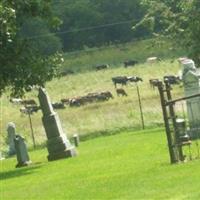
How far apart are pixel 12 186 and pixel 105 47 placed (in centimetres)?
12388

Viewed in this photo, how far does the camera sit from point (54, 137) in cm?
2884

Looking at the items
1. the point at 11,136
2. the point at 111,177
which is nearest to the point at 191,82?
the point at 111,177

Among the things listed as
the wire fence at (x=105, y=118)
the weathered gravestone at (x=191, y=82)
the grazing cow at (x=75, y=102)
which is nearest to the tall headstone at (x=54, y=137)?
the weathered gravestone at (x=191, y=82)

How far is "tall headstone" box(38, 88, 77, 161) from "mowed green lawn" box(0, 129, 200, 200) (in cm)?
54

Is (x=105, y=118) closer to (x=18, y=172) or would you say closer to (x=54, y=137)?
(x=54, y=137)

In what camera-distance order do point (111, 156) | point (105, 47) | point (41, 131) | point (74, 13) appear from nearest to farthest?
point (111, 156)
point (41, 131)
point (105, 47)
point (74, 13)


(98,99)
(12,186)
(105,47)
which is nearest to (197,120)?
(12,186)

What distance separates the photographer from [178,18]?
40.2 m

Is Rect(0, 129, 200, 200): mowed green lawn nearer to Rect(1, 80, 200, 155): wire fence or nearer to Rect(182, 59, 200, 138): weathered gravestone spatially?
Rect(182, 59, 200, 138): weathered gravestone

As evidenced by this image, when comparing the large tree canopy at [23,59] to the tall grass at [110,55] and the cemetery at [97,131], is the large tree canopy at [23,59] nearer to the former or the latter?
the cemetery at [97,131]

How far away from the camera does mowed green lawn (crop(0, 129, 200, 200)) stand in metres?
15.4

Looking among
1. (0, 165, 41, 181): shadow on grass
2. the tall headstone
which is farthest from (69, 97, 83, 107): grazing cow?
(0, 165, 41, 181): shadow on grass

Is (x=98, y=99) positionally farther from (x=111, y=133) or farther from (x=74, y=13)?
(x=74, y=13)

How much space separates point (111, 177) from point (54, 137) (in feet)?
33.3
